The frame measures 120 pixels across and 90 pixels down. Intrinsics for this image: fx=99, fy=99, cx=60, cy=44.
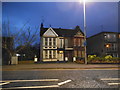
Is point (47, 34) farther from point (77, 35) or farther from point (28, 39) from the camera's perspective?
point (77, 35)

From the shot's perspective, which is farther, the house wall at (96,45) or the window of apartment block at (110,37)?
the house wall at (96,45)

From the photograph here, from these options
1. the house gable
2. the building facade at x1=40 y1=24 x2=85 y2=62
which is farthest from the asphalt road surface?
the house gable

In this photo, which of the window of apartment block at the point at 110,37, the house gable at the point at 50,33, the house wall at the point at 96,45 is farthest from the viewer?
the house wall at the point at 96,45

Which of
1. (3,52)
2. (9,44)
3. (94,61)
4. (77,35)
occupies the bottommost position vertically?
(94,61)

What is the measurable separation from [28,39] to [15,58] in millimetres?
5319

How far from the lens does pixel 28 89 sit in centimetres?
505

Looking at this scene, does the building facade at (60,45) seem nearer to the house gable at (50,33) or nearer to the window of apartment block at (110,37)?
the house gable at (50,33)

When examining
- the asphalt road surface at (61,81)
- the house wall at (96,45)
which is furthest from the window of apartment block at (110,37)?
the asphalt road surface at (61,81)

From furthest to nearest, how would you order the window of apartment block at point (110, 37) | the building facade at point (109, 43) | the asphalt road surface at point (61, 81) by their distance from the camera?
the window of apartment block at point (110, 37) → the building facade at point (109, 43) → the asphalt road surface at point (61, 81)

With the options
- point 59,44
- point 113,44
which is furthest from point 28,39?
point 113,44

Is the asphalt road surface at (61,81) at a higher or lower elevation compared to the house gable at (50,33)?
lower

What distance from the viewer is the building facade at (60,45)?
24391mm

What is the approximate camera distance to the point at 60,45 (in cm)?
2586

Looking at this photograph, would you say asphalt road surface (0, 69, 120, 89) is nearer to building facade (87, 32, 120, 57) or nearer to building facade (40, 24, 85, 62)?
building facade (40, 24, 85, 62)
